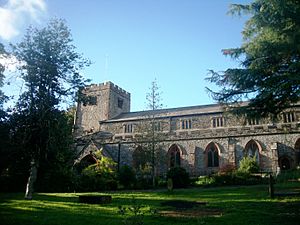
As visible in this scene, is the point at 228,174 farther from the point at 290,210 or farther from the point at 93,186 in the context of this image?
the point at 290,210

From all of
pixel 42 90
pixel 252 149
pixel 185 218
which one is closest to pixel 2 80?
pixel 42 90

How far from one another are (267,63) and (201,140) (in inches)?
912

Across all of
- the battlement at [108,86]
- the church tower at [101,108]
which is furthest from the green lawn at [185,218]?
the battlement at [108,86]

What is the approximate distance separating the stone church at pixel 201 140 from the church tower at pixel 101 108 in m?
1.95

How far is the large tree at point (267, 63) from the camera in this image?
38.8 feet

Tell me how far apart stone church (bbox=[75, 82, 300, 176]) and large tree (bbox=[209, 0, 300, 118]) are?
15.5 meters

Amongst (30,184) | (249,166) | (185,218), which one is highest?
(249,166)

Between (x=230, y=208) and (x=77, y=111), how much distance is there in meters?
40.2

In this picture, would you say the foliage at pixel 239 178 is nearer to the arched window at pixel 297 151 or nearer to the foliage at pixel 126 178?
the arched window at pixel 297 151

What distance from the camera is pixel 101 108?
1879 inches

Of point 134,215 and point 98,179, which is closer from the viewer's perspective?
point 134,215

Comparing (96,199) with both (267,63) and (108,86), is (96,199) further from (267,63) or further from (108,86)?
(108,86)

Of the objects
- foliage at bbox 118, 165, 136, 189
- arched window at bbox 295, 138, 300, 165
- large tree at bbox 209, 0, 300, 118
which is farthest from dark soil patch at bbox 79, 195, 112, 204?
arched window at bbox 295, 138, 300, 165

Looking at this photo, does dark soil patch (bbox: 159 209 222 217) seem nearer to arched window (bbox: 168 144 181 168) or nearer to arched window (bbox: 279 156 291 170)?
arched window (bbox: 279 156 291 170)
